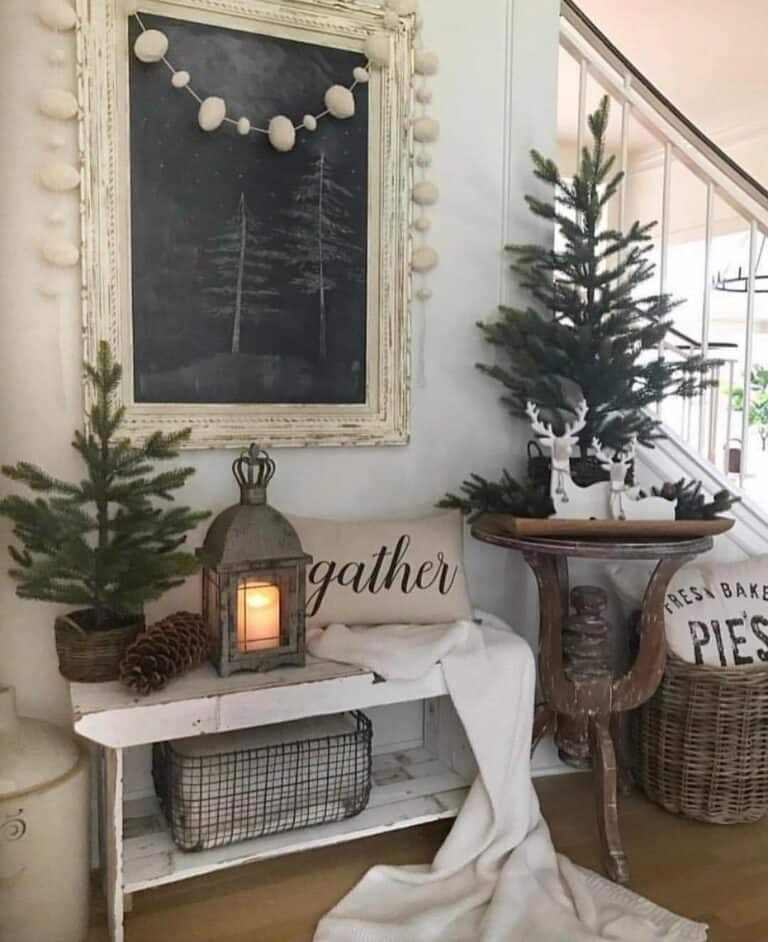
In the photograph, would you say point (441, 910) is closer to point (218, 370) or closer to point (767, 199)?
point (218, 370)

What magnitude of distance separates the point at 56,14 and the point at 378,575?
4.55 feet

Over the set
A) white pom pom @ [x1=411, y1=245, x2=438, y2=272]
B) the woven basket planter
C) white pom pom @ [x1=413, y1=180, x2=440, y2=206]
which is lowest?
the woven basket planter

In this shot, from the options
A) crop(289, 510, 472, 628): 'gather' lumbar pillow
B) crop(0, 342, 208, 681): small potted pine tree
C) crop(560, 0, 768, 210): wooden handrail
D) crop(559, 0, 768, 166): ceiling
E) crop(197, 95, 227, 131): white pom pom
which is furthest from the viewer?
crop(559, 0, 768, 166): ceiling

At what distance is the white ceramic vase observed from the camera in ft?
5.13

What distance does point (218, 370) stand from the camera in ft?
6.56

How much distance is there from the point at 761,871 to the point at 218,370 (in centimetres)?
171

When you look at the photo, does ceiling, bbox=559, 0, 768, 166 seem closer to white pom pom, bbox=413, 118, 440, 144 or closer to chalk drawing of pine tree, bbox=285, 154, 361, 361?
white pom pom, bbox=413, 118, 440, 144

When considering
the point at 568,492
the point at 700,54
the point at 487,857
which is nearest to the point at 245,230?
the point at 568,492

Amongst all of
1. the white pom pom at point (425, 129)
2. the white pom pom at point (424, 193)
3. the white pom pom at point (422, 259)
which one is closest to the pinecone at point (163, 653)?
the white pom pom at point (422, 259)

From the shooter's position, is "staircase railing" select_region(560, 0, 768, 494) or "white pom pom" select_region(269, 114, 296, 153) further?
"staircase railing" select_region(560, 0, 768, 494)

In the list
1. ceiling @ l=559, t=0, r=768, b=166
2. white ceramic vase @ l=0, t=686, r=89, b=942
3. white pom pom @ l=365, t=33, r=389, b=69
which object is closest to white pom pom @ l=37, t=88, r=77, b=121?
white pom pom @ l=365, t=33, r=389, b=69

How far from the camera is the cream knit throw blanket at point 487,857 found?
66.8 inches

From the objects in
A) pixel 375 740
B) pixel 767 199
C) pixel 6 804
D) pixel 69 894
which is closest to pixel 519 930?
pixel 375 740

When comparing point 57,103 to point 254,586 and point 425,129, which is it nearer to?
point 425,129
